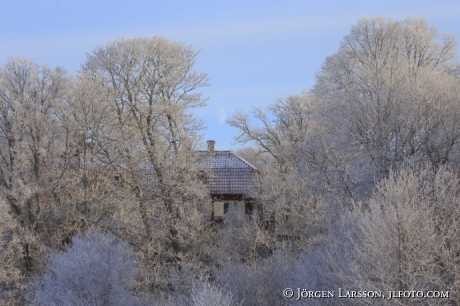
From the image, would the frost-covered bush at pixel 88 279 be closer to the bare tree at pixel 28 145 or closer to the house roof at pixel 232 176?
the bare tree at pixel 28 145

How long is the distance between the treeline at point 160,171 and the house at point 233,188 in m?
3.19

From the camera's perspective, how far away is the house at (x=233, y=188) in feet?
91.0

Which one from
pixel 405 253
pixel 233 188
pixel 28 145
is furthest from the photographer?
pixel 233 188

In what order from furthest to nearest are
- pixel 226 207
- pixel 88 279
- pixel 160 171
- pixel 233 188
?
1. pixel 233 188
2. pixel 226 207
3. pixel 160 171
4. pixel 88 279

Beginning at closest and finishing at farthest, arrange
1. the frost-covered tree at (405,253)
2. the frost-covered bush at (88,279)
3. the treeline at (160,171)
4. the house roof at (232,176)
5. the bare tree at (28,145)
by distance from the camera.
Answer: the frost-covered tree at (405,253)
the frost-covered bush at (88,279)
the treeline at (160,171)
the bare tree at (28,145)
the house roof at (232,176)

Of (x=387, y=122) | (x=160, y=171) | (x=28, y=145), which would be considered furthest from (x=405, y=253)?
(x=28, y=145)

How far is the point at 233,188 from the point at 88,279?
15.8 meters

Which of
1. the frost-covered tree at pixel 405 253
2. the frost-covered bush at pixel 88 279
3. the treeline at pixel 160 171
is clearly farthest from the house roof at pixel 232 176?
the frost-covered tree at pixel 405 253

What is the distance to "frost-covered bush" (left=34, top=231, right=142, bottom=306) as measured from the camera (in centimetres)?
1373

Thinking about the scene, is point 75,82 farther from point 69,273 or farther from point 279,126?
point 279,126

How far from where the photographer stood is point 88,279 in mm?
14070

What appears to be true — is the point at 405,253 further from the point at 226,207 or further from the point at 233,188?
the point at 233,188

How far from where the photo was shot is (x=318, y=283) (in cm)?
1215

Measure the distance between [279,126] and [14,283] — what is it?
71.4 ft
